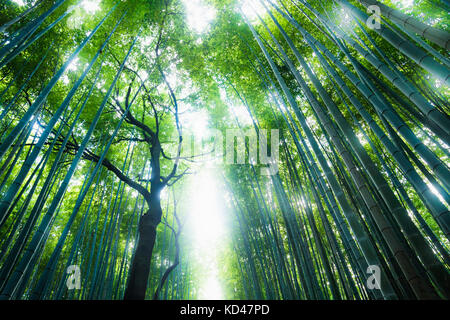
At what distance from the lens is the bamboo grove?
5.73ft

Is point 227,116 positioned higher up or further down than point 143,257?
higher up

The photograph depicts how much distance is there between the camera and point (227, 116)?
18.1ft

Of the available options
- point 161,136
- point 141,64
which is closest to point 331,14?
point 141,64

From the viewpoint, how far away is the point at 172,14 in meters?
3.89

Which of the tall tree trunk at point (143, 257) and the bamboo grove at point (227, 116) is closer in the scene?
the bamboo grove at point (227, 116)

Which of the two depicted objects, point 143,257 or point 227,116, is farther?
point 227,116

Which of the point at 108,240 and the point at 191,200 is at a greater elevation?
the point at 191,200

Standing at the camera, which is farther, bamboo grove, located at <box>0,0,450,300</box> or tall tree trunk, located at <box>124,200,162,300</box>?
tall tree trunk, located at <box>124,200,162,300</box>

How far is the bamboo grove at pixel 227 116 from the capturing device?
5.73ft

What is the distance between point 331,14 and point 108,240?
5003mm

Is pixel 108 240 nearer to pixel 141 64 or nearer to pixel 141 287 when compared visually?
pixel 141 287
